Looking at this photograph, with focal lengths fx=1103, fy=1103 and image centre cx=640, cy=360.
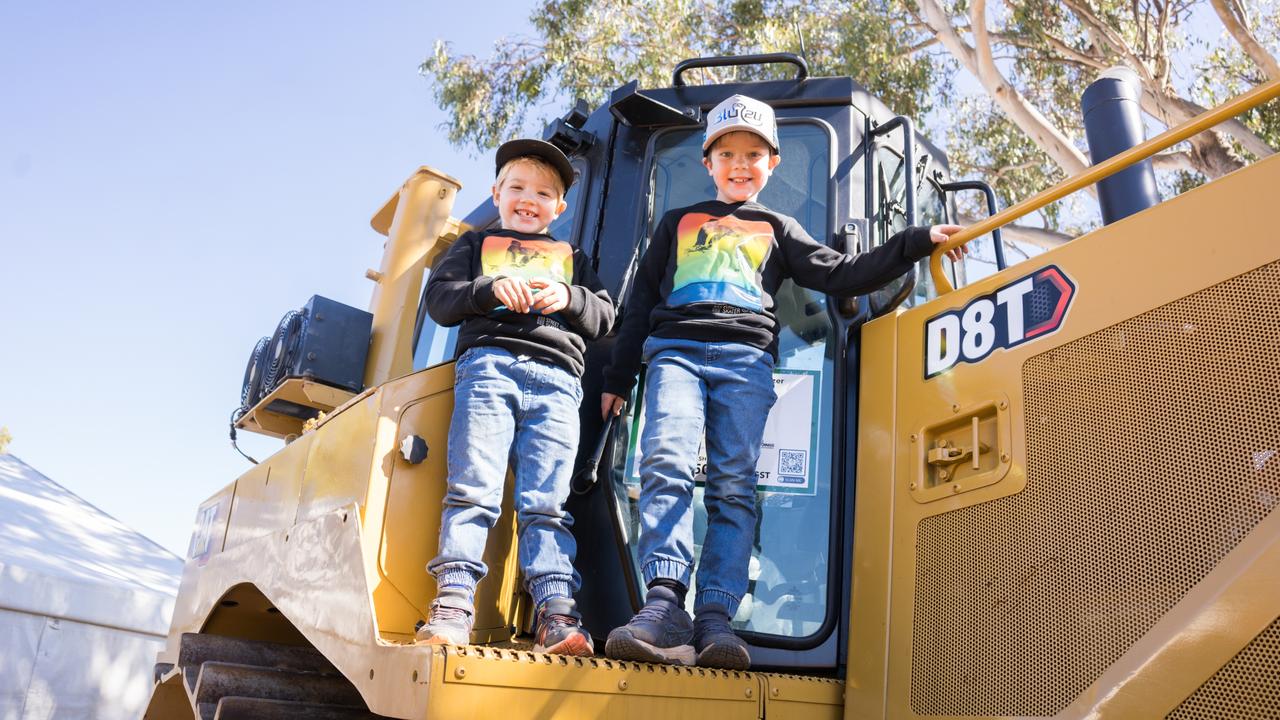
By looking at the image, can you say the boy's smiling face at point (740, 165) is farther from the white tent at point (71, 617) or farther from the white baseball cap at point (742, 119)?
the white tent at point (71, 617)

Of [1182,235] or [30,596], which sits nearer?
[1182,235]

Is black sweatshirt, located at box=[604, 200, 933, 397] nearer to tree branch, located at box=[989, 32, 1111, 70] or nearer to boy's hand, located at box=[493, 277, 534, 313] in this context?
boy's hand, located at box=[493, 277, 534, 313]

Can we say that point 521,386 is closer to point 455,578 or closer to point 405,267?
point 455,578

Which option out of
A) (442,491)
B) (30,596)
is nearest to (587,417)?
(442,491)

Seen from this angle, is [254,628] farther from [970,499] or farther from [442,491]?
[970,499]

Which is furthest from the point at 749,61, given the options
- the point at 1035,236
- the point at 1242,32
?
the point at 1035,236

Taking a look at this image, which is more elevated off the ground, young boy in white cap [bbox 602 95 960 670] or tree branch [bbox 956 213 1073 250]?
tree branch [bbox 956 213 1073 250]

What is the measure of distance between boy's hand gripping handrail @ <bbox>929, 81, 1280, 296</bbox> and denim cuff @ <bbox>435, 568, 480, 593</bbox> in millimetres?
1426

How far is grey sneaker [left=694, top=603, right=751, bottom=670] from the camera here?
8.47 feet

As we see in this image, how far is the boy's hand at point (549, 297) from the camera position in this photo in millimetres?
3095

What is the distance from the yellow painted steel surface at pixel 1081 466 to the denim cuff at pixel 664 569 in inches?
17.4

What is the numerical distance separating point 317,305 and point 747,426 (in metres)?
2.55

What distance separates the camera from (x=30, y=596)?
301 inches

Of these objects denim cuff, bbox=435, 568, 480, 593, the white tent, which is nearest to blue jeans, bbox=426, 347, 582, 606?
denim cuff, bbox=435, 568, 480, 593
